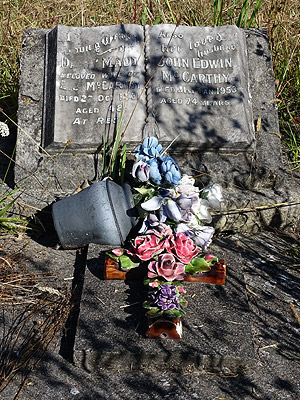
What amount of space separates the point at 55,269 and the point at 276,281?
4.10 feet

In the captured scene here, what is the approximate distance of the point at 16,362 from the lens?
2.58 m

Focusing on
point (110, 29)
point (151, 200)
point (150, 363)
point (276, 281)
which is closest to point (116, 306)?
point (150, 363)

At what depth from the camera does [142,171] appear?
3.16 m

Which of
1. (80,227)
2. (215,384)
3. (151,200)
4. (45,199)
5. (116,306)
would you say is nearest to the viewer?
(215,384)

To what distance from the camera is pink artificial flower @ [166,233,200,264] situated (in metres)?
2.91

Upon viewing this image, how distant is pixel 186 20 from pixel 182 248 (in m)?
2.84

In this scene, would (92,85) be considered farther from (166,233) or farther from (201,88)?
(166,233)

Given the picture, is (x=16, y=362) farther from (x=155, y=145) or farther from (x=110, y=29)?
(x=110, y=29)

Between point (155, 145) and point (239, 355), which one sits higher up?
point (155, 145)

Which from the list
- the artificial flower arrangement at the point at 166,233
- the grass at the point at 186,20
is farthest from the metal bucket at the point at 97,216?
→ the grass at the point at 186,20

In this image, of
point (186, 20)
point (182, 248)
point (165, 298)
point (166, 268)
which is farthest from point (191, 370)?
point (186, 20)

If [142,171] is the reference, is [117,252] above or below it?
below

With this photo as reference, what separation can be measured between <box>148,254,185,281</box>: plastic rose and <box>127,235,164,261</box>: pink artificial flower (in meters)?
0.06

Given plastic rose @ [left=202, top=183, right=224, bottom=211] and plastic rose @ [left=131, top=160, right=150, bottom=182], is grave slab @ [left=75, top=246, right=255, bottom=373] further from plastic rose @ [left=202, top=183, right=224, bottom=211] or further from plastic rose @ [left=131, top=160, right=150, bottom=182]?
plastic rose @ [left=131, top=160, right=150, bottom=182]
